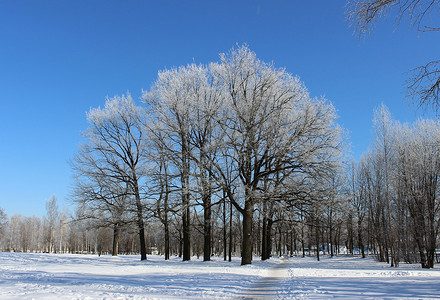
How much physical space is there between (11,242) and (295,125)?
104 m

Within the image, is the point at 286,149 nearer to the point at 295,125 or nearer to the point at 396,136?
the point at 295,125

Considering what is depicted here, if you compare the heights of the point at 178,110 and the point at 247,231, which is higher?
the point at 178,110

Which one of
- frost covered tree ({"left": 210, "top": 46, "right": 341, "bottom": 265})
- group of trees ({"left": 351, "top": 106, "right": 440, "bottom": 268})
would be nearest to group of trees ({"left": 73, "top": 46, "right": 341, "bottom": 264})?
frost covered tree ({"left": 210, "top": 46, "right": 341, "bottom": 265})

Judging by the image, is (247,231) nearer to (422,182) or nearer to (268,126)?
(268,126)

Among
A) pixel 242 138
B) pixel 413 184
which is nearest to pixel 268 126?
pixel 242 138

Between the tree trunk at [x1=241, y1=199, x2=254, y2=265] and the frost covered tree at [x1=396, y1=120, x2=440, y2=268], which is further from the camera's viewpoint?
the frost covered tree at [x1=396, y1=120, x2=440, y2=268]

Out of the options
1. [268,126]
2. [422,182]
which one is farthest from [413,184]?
[268,126]

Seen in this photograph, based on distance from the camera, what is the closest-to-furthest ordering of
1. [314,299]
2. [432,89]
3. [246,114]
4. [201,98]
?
1. [432,89]
2. [314,299]
3. [246,114]
4. [201,98]

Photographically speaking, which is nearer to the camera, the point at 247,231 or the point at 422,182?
the point at 247,231

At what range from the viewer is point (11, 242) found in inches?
3718

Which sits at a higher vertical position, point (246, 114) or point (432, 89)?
point (246, 114)

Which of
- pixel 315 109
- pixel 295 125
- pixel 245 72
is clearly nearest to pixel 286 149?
pixel 295 125

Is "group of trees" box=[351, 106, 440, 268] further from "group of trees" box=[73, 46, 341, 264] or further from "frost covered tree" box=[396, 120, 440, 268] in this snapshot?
"group of trees" box=[73, 46, 341, 264]

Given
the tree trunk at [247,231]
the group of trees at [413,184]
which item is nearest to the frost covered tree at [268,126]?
the tree trunk at [247,231]
